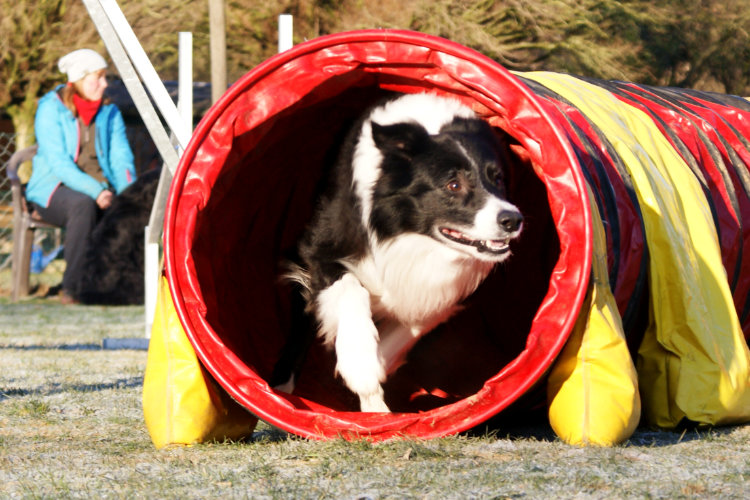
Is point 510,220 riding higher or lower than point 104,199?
higher

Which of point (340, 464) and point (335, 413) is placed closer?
point (340, 464)

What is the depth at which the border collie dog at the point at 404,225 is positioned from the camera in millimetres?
3979

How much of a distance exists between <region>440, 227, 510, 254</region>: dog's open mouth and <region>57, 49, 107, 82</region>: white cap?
6.46 m

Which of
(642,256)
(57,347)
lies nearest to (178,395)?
(642,256)

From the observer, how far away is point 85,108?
9.73 m

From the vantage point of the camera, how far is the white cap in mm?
9555

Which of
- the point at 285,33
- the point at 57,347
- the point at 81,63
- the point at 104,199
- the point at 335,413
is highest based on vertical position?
Answer: the point at 285,33

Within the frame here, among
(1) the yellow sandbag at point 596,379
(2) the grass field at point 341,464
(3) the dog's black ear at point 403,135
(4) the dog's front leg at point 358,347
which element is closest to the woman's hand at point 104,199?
(2) the grass field at point 341,464

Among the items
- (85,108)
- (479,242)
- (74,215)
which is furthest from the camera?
(85,108)

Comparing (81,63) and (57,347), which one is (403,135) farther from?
(81,63)

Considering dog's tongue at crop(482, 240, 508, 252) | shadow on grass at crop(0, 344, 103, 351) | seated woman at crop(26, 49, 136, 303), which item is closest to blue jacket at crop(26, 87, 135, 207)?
seated woman at crop(26, 49, 136, 303)

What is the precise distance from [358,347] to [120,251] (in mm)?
6436

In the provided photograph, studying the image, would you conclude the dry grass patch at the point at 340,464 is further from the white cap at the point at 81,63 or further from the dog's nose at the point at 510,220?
the white cap at the point at 81,63

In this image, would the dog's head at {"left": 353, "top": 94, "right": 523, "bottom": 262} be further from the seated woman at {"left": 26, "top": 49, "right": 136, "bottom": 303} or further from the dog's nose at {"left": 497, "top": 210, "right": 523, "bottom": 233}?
the seated woman at {"left": 26, "top": 49, "right": 136, "bottom": 303}
